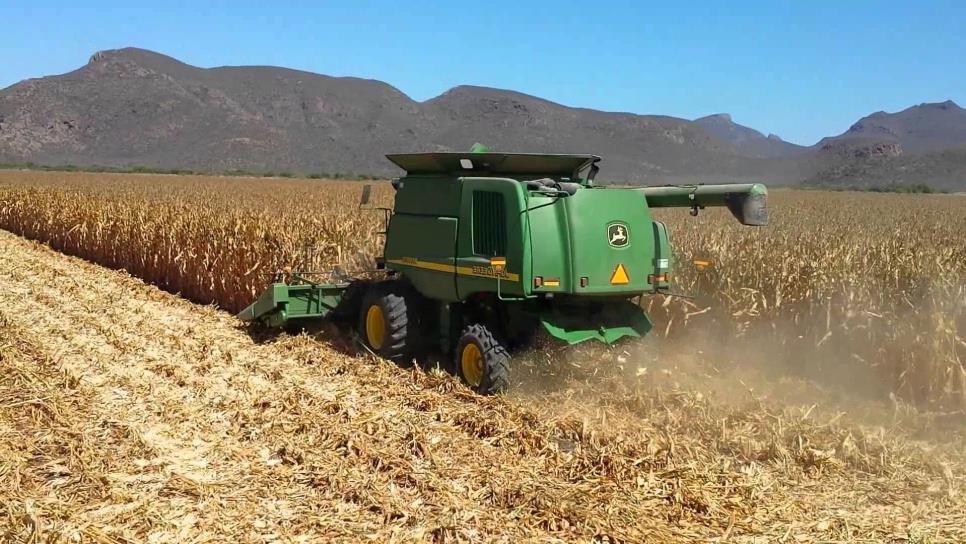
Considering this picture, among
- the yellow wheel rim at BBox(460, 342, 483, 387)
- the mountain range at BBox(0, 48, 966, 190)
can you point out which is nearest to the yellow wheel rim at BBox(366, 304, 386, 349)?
the yellow wheel rim at BBox(460, 342, 483, 387)

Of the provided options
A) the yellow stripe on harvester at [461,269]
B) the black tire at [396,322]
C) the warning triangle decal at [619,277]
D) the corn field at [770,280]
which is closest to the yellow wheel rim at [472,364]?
the yellow stripe on harvester at [461,269]

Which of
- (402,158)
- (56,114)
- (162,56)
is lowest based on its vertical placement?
(402,158)

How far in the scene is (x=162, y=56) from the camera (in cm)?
12988

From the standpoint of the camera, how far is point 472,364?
7.36 m

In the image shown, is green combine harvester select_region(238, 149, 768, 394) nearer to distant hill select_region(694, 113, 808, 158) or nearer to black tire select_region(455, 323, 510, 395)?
black tire select_region(455, 323, 510, 395)

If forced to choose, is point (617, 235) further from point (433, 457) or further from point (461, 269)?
point (433, 457)

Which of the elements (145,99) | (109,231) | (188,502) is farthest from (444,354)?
(145,99)

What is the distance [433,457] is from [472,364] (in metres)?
1.83

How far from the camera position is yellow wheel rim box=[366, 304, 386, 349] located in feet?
28.2

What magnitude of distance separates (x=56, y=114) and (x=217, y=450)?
11897cm

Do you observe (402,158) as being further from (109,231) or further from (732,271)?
(109,231)

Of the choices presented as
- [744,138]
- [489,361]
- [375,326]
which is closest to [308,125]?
[744,138]

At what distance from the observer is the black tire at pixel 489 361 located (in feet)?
22.9

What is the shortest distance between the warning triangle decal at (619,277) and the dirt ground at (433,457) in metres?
0.75
